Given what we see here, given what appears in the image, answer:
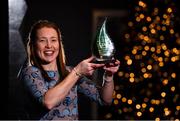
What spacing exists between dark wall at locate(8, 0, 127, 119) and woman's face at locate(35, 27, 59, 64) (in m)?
0.36

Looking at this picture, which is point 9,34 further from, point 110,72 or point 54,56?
point 110,72

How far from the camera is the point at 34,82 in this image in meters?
2.33

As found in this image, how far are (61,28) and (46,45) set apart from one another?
41 centimetres

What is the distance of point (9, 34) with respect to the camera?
10.3ft

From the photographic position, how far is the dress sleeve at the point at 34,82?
2.30m

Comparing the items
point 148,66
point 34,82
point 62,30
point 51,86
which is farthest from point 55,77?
point 148,66

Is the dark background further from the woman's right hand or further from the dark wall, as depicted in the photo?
the woman's right hand

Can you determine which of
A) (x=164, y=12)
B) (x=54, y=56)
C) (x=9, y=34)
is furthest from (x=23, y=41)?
(x=164, y=12)

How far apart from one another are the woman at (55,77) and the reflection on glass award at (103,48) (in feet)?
0.24

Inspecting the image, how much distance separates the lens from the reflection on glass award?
8.28 ft

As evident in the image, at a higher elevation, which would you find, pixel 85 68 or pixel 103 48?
pixel 103 48

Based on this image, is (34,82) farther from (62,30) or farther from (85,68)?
(62,30)

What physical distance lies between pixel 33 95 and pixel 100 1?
127 centimetres

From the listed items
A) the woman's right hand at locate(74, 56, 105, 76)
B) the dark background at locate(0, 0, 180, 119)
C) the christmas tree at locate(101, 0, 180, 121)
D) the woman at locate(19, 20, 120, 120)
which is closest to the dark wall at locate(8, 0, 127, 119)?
the dark background at locate(0, 0, 180, 119)
